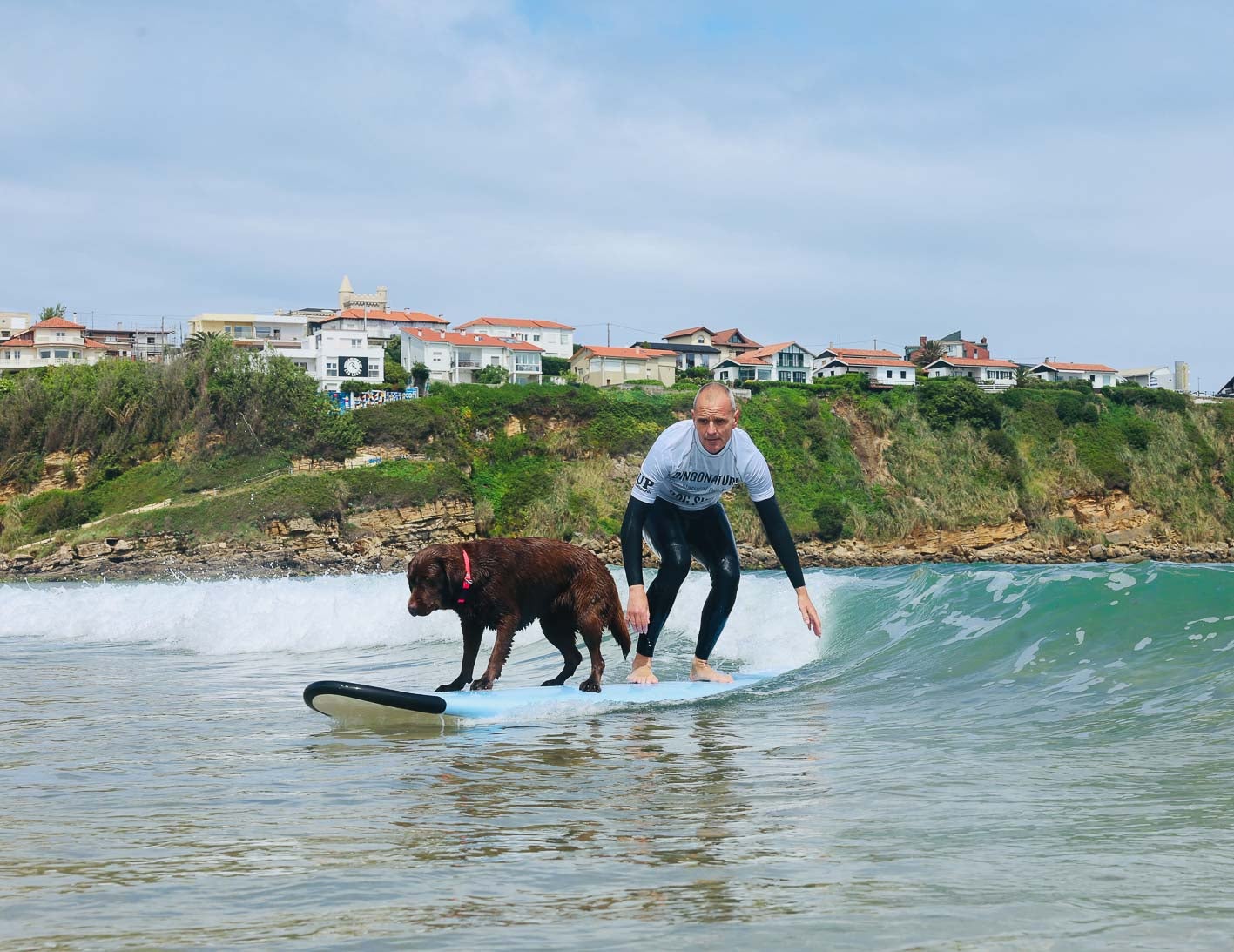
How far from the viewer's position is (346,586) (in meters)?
19.2

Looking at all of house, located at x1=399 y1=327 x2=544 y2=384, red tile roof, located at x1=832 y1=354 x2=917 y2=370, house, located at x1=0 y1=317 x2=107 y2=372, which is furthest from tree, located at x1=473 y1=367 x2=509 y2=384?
house, located at x1=0 y1=317 x2=107 y2=372

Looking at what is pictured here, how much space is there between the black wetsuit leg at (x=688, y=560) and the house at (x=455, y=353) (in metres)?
77.9

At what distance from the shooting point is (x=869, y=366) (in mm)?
96625

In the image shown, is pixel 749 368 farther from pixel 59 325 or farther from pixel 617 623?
pixel 617 623

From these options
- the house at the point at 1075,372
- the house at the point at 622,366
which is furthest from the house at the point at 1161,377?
the house at the point at 622,366

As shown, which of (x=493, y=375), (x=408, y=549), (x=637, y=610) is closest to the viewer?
(x=637, y=610)

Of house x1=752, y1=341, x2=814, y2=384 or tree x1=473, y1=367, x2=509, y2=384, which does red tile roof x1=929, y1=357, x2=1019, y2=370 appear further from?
tree x1=473, y1=367, x2=509, y2=384

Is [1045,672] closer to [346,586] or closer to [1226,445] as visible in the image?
[346,586]

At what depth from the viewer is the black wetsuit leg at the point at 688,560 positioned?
8406 millimetres

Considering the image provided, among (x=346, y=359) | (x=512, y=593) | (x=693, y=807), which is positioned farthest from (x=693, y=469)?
(x=346, y=359)

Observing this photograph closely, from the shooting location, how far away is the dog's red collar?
7.62m

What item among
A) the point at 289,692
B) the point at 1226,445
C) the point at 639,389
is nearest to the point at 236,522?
the point at 639,389

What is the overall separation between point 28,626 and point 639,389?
61.6 meters

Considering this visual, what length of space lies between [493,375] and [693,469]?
252ft
